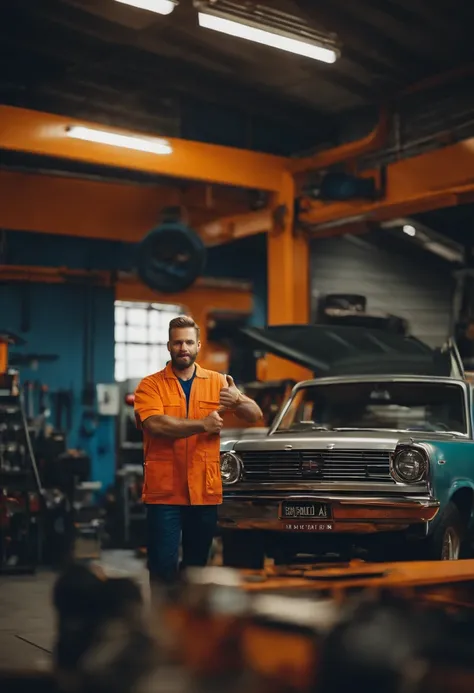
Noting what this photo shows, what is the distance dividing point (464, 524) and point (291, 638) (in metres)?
4.24

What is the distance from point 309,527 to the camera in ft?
22.5

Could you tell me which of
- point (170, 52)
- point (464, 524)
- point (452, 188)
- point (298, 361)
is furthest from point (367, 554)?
point (170, 52)

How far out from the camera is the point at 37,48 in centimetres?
1199

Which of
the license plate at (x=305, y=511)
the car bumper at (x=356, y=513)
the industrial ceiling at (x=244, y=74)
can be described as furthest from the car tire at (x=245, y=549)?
the industrial ceiling at (x=244, y=74)

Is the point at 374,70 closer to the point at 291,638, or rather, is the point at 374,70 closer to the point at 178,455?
the point at 178,455

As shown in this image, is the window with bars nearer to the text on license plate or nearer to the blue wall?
the blue wall

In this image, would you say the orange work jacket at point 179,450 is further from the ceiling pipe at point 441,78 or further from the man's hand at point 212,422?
the ceiling pipe at point 441,78

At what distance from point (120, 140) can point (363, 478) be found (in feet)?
20.1

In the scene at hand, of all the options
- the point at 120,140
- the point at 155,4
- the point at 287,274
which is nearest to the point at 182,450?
the point at 155,4

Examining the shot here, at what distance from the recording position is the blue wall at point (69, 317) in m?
15.3

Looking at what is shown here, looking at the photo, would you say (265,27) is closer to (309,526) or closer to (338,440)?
(338,440)

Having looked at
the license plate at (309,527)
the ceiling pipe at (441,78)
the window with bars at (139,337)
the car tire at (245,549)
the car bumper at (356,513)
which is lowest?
the car tire at (245,549)

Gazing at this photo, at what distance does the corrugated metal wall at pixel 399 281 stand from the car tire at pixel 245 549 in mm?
→ 8757

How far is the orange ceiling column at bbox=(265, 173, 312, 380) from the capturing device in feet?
42.9
